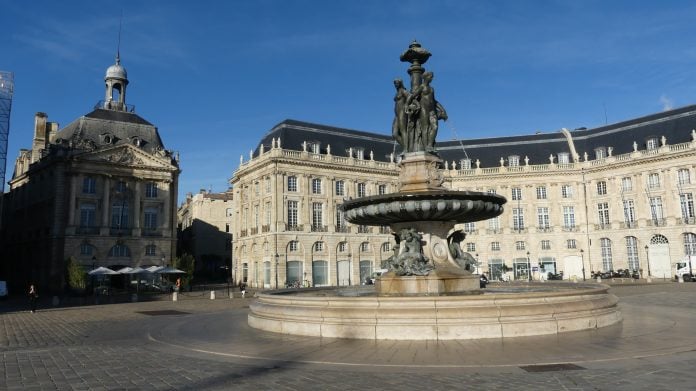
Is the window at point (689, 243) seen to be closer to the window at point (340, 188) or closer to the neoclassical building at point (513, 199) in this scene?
the neoclassical building at point (513, 199)

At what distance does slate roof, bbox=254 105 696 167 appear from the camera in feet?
191

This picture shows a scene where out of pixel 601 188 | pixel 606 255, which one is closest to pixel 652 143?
pixel 601 188

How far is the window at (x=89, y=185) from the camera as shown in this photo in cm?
5301

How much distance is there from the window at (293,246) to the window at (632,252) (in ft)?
122

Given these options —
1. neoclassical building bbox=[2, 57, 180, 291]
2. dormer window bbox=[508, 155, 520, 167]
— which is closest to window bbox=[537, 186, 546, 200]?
dormer window bbox=[508, 155, 520, 167]

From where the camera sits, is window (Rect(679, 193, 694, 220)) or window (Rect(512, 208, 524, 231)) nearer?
window (Rect(679, 193, 694, 220))

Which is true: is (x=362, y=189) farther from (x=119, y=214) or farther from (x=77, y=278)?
(x=77, y=278)

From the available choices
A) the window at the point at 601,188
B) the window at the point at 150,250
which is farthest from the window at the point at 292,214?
the window at the point at 601,188

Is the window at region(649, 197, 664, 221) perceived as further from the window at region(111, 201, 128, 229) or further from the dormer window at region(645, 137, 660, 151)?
the window at region(111, 201, 128, 229)

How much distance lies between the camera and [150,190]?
186 feet

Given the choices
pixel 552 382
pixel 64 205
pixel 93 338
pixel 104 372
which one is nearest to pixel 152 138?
pixel 64 205

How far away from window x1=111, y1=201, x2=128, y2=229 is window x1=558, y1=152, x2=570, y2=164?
51085mm

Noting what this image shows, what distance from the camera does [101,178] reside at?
53.9m

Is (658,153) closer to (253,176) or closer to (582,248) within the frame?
(582,248)
